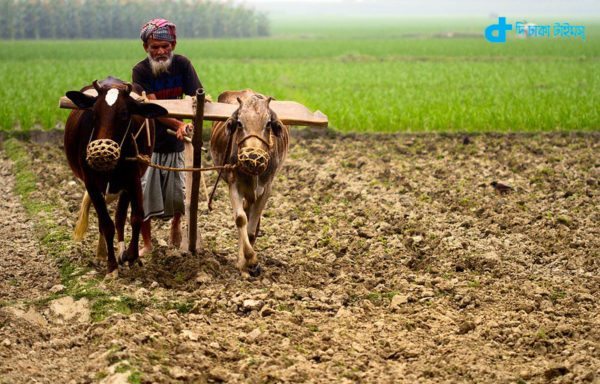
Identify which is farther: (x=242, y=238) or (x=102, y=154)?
(x=242, y=238)

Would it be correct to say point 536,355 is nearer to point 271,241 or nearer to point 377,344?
point 377,344

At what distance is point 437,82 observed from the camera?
2655 centimetres

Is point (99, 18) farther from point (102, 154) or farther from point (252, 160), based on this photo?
point (252, 160)

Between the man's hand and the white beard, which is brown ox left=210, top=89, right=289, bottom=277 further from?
the white beard

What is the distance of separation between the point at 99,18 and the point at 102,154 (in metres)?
63.4

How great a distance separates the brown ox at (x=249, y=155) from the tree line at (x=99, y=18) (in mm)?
57845

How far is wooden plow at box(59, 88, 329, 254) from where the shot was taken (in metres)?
7.78

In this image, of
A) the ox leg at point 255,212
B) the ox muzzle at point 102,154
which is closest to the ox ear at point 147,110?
the ox muzzle at point 102,154

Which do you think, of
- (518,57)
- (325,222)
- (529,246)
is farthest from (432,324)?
(518,57)

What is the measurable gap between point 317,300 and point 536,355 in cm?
178

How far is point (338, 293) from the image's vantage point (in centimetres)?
773

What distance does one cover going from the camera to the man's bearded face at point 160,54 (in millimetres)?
8219

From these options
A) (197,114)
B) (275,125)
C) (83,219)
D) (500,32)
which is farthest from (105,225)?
(500,32)

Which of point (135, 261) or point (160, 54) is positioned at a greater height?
point (160, 54)
